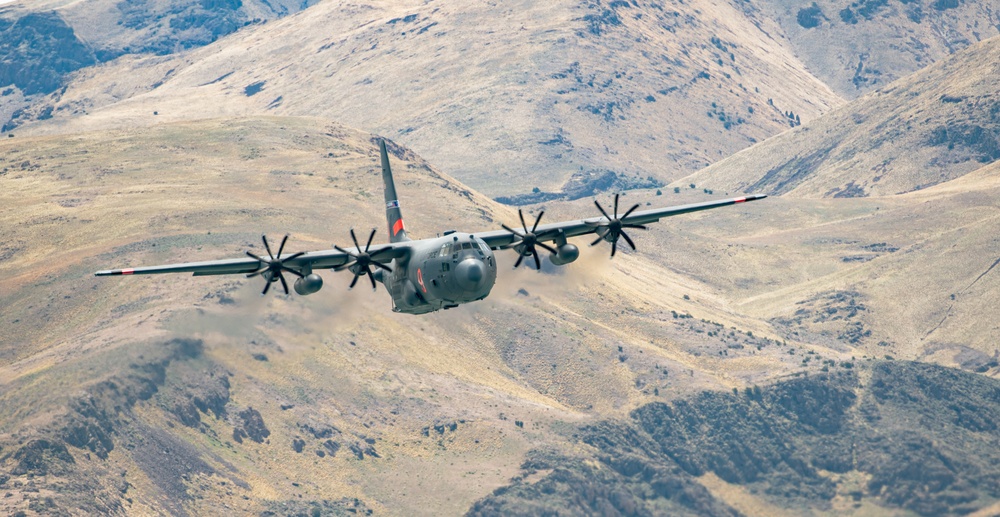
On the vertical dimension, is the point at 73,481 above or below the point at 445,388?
below

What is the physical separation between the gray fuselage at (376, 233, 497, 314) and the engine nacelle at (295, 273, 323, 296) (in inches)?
222

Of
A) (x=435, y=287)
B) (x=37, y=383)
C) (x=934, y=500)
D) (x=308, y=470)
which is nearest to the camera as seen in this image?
(x=435, y=287)

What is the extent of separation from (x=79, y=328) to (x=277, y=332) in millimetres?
26685

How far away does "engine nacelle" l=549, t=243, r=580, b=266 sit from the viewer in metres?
78.9

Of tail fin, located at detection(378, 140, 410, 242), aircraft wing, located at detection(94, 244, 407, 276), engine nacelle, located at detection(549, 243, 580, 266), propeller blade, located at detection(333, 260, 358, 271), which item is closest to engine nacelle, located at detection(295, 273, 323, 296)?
aircraft wing, located at detection(94, 244, 407, 276)

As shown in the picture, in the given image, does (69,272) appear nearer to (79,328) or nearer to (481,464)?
(79,328)

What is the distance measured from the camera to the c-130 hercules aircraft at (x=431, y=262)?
75.2 metres

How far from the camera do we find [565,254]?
7956cm

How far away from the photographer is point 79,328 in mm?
181375

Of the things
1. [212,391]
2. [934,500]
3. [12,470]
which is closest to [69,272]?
[212,391]

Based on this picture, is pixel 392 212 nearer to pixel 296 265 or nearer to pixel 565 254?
pixel 296 265

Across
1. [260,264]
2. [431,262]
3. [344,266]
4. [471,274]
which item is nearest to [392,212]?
[344,266]

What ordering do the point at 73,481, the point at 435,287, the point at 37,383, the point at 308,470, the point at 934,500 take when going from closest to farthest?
1. the point at 435,287
2. the point at 73,481
3. the point at 37,383
4. the point at 308,470
5. the point at 934,500

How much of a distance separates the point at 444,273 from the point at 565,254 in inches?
321
